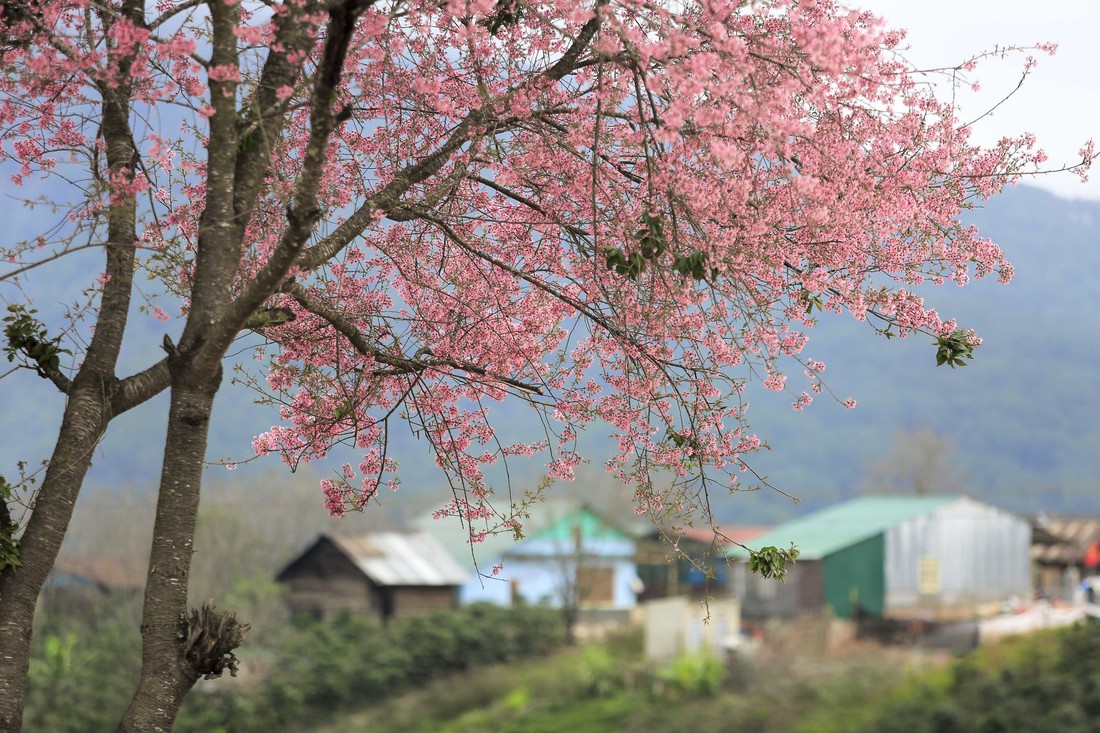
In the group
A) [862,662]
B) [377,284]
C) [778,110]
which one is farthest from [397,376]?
[862,662]

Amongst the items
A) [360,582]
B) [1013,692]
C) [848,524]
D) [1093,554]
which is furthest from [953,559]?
[360,582]

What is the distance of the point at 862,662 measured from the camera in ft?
89.6

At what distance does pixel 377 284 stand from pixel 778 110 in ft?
8.10

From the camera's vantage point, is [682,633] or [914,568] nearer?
[682,633]

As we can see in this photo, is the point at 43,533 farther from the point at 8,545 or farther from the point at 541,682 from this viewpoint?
the point at 541,682

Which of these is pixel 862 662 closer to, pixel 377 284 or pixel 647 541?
pixel 647 541

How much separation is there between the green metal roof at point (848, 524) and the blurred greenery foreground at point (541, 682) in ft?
15.3

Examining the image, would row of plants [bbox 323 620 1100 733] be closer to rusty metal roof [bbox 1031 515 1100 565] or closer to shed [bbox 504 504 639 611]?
shed [bbox 504 504 639 611]

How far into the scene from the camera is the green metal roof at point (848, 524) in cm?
3469

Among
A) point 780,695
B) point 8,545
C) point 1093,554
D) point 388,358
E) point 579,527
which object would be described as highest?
point 579,527

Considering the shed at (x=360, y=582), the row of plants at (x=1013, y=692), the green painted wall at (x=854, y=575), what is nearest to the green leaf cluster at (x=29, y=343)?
the row of plants at (x=1013, y=692)

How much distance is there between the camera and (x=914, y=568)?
3381 centimetres

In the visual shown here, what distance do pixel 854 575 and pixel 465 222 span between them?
30.5 m

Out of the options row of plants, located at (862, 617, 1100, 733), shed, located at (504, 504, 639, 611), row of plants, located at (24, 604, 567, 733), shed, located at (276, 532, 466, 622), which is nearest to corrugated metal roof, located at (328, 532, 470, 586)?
shed, located at (276, 532, 466, 622)
